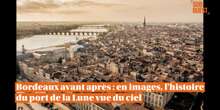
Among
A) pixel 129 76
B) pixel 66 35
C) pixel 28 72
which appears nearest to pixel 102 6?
pixel 66 35

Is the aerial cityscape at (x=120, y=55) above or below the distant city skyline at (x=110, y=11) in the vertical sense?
below

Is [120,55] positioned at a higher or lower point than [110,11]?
lower

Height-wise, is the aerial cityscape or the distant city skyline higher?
the distant city skyline
